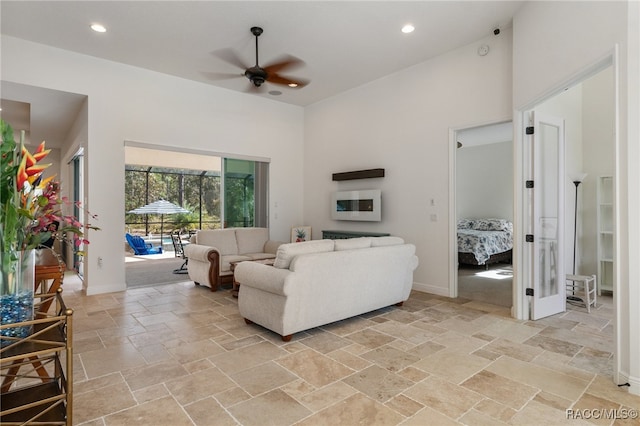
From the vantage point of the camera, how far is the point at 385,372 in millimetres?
2578

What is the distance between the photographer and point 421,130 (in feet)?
17.1

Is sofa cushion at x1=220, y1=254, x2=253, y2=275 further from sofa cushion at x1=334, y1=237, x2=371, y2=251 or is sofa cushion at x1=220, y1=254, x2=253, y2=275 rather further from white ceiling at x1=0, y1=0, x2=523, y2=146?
white ceiling at x1=0, y1=0, x2=523, y2=146

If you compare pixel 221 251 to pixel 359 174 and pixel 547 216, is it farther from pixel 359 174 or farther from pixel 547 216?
pixel 547 216

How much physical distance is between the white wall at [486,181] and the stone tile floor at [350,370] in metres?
4.88

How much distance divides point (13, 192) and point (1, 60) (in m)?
4.57

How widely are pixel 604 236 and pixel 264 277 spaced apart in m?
4.98

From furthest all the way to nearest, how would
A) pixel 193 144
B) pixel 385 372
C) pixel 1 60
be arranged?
1. pixel 193 144
2. pixel 1 60
3. pixel 385 372

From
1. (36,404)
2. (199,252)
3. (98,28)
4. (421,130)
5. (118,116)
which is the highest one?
(98,28)

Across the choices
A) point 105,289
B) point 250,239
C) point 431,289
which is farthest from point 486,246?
point 105,289

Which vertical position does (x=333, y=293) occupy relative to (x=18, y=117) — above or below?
below

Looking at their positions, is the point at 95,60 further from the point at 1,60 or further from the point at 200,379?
the point at 200,379

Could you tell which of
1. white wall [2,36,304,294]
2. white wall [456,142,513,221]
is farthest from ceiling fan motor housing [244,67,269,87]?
white wall [456,142,513,221]

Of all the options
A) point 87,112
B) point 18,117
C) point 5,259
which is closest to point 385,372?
point 5,259

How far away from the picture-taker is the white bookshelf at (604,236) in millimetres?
4957
